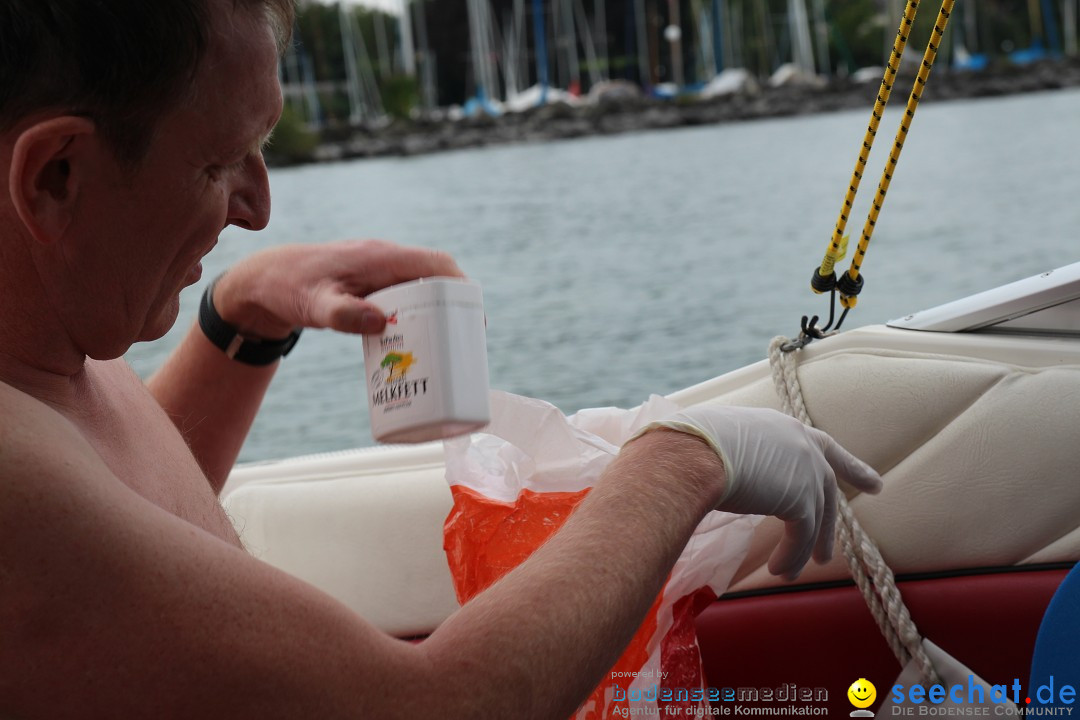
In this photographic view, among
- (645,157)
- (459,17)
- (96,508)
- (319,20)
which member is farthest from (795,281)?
(459,17)

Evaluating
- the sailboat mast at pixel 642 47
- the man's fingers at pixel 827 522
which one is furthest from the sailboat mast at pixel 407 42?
the man's fingers at pixel 827 522

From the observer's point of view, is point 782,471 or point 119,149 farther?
point 782,471

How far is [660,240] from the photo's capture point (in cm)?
1272

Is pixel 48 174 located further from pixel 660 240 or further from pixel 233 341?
pixel 660 240

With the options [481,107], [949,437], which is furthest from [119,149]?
[481,107]

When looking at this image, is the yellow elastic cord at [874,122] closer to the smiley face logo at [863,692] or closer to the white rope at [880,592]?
the white rope at [880,592]

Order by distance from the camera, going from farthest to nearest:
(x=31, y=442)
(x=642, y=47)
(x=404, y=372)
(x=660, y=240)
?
1. (x=642, y=47)
2. (x=660, y=240)
3. (x=404, y=372)
4. (x=31, y=442)

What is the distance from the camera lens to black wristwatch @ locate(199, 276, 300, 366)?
1.21 meters

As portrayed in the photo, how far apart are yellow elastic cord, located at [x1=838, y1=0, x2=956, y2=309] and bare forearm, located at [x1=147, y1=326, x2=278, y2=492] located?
2.16ft

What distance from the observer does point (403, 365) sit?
32.4 inches

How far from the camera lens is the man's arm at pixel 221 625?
647mm

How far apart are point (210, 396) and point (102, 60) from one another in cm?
58

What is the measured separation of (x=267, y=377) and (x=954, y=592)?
78cm

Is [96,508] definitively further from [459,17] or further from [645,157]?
[459,17]
